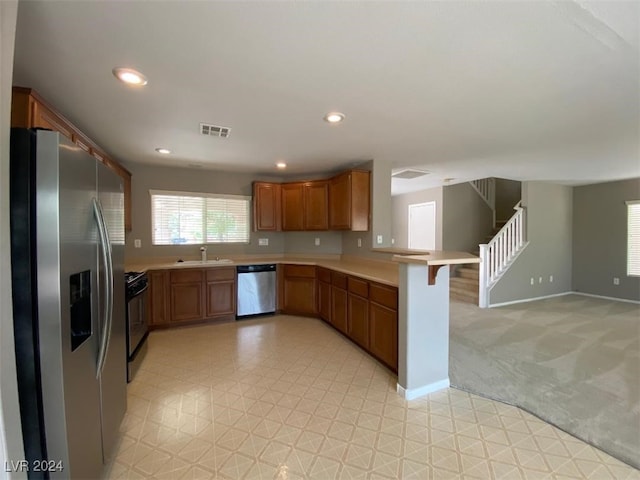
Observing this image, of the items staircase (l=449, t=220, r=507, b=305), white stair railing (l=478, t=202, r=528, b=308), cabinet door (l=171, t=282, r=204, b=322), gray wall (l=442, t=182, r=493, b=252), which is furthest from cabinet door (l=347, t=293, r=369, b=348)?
gray wall (l=442, t=182, r=493, b=252)

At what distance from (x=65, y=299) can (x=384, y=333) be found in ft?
7.89

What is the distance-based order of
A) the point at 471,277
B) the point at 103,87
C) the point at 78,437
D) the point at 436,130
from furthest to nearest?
the point at 471,277 → the point at 436,130 → the point at 103,87 → the point at 78,437

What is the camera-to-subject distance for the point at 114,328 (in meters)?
1.73

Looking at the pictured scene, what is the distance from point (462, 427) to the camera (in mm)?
1966

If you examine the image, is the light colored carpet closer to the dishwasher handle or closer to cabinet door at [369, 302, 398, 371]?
cabinet door at [369, 302, 398, 371]

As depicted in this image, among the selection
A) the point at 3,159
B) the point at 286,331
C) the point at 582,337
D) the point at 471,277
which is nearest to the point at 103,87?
the point at 3,159

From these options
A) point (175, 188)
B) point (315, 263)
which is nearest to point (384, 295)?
point (315, 263)

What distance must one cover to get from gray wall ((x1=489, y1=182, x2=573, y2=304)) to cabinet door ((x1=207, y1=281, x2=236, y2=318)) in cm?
462

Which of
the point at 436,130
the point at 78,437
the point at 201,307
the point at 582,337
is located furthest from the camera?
the point at 201,307

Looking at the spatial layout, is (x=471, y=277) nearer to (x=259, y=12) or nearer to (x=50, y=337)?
(x=259, y=12)

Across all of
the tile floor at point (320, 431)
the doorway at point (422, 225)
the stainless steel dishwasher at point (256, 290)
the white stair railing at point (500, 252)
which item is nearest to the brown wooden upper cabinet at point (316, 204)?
the stainless steel dishwasher at point (256, 290)

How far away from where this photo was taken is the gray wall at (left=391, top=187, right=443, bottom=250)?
6555mm

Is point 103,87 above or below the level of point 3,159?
above

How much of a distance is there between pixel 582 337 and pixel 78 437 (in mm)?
5091
